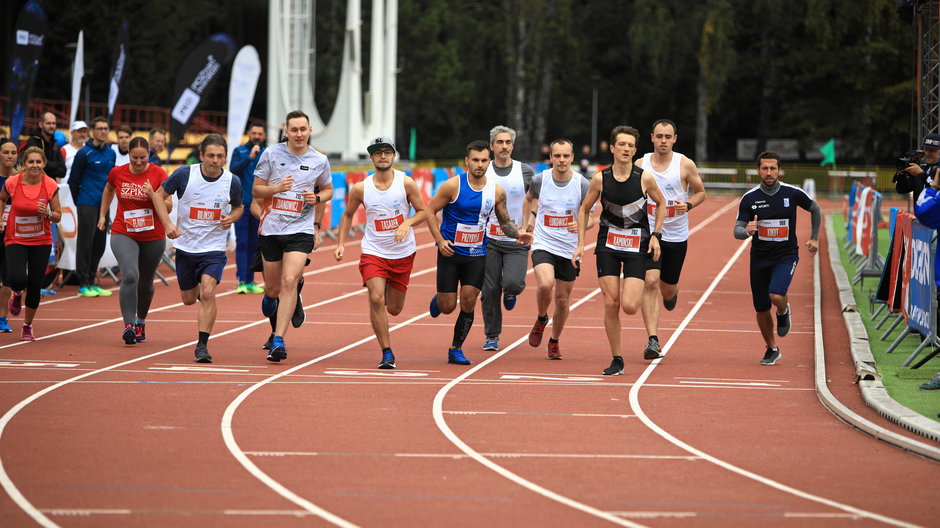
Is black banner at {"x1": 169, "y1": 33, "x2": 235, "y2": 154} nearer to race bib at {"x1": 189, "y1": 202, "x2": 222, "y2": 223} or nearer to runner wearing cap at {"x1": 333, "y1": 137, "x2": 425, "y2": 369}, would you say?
race bib at {"x1": 189, "y1": 202, "x2": 222, "y2": 223}

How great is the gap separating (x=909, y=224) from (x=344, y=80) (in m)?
32.7

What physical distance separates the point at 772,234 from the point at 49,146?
9.05 meters

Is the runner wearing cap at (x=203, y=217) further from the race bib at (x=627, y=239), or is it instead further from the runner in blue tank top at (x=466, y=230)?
the race bib at (x=627, y=239)

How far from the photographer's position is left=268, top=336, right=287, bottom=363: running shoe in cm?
1159

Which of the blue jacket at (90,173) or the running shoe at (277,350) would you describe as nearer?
the running shoe at (277,350)

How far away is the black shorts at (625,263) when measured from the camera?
1152cm

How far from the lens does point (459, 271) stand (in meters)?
12.1

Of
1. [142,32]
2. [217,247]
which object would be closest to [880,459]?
[217,247]

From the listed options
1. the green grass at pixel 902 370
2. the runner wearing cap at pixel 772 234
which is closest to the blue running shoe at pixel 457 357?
the runner wearing cap at pixel 772 234

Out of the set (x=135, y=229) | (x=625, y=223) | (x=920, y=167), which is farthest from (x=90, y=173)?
(x=920, y=167)

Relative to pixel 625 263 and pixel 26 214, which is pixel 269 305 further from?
pixel 625 263

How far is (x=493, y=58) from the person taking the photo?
237 ft

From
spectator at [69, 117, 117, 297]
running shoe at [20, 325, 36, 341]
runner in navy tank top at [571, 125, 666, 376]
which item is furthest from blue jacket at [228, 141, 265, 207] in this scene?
runner in navy tank top at [571, 125, 666, 376]

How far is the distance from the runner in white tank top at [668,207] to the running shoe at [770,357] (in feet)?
3.15
